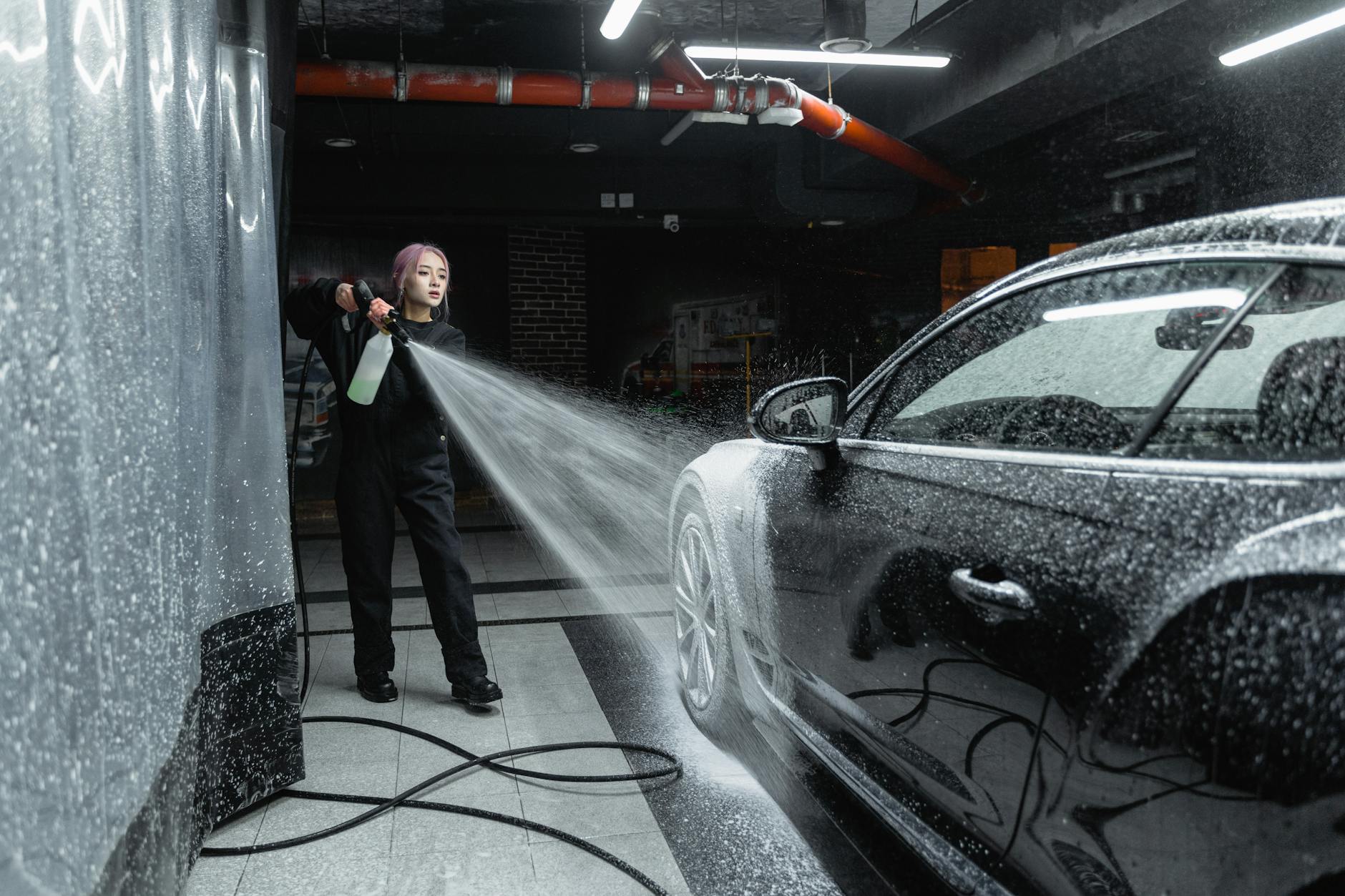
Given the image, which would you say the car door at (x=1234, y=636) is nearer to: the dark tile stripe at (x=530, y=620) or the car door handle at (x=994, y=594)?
the car door handle at (x=994, y=594)

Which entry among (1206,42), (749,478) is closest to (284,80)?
(749,478)

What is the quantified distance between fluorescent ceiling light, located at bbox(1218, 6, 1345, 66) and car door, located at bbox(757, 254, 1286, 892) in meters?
3.97

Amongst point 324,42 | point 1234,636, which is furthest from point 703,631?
point 324,42

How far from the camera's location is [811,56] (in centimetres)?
596

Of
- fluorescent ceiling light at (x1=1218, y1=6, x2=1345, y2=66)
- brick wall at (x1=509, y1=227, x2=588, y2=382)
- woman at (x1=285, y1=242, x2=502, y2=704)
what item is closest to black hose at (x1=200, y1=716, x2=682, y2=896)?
woman at (x1=285, y1=242, x2=502, y2=704)

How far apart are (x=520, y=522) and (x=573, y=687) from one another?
542 cm

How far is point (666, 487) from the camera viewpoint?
388 inches

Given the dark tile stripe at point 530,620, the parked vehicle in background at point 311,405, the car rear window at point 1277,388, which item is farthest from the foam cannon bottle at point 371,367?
the parked vehicle in background at point 311,405

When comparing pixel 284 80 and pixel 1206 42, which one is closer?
pixel 284 80

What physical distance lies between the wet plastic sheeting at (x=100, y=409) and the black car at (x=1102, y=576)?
4.69ft

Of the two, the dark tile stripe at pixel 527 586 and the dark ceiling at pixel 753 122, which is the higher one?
the dark ceiling at pixel 753 122

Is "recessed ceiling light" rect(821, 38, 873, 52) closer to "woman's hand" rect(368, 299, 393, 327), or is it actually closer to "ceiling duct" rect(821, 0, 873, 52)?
"ceiling duct" rect(821, 0, 873, 52)

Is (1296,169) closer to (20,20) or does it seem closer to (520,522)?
(520,522)

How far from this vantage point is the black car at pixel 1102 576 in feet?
3.85
